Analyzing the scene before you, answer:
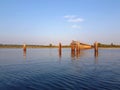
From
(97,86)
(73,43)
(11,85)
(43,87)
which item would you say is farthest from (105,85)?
(73,43)

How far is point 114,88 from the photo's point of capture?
35.3ft

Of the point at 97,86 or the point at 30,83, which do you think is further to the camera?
the point at 30,83

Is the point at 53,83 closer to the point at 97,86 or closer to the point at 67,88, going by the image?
the point at 67,88

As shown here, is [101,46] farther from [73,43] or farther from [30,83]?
[30,83]

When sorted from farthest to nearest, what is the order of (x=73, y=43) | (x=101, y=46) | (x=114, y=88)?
(x=101, y=46)
(x=73, y=43)
(x=114, y=88)

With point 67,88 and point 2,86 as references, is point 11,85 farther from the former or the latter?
point 67,88

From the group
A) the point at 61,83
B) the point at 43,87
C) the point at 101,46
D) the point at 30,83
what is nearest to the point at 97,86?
the point at 61,83

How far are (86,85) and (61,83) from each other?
173 centimetres

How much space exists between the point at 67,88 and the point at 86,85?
1.43 meters

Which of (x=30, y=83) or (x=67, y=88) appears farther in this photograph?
(x=30, y=83)

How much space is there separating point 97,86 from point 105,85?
2.05 ft

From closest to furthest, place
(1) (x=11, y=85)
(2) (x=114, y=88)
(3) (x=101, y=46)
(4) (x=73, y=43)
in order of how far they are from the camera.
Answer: (2) (x=114, y=88)
(1) (x=11, y=85)
(4) (x=73, y=43)
(3) (x=101, y=46)

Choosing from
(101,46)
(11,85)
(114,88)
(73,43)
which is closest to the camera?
(114,88)

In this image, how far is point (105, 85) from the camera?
11.5 m
